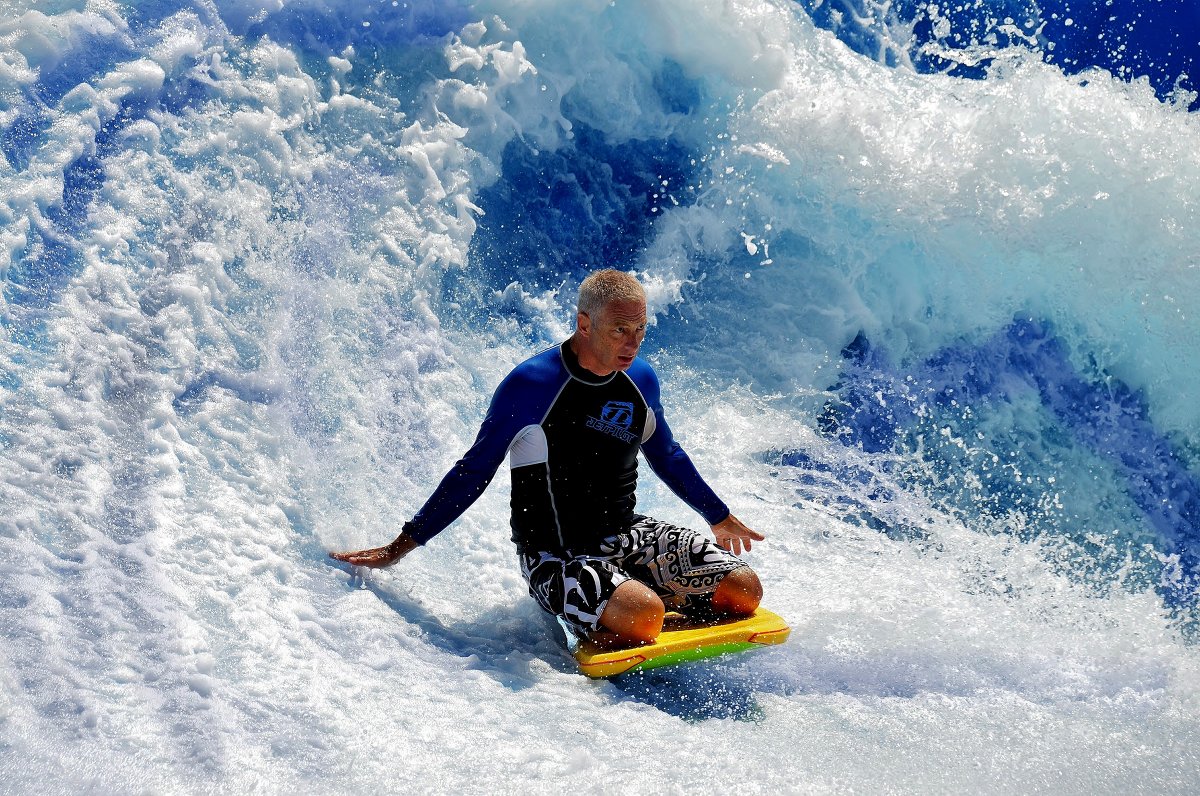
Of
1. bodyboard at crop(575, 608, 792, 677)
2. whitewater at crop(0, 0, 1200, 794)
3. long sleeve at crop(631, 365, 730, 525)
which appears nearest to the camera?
whitewater at crop(0, 0, 1200, 794)

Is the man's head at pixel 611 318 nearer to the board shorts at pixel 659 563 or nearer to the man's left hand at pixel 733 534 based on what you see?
the board shorts at pixel 659 563

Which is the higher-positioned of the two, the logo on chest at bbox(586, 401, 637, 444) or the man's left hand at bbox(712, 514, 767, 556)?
the logo on chest at bbox(586, 401, 637, 444)

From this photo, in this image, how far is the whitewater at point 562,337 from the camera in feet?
12.0

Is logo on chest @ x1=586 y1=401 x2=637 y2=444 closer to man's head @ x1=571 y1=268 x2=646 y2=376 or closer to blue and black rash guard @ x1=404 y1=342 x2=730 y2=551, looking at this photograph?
blue and black rash guard @ x1=404 y1=342 x2=730 y2=551

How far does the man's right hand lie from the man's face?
97cm

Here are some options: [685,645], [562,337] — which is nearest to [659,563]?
[685,645]

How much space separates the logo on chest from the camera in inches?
167

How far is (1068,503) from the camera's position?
6.31 metres

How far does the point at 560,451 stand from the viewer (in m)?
4.22

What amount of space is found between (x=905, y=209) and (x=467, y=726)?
4.74 m

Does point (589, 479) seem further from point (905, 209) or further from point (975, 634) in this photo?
point (905, 209)

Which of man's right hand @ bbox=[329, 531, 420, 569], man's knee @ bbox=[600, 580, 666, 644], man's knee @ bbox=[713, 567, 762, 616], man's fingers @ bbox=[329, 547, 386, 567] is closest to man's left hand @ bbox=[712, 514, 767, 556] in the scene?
man's knee @ bbox=[713, 567, 762, 616]

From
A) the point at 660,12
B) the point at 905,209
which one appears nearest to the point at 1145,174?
the point at 905,209

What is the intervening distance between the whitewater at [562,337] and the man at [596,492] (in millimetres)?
297
